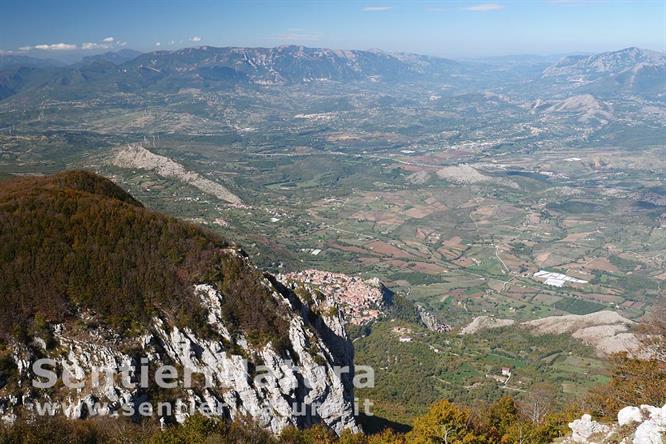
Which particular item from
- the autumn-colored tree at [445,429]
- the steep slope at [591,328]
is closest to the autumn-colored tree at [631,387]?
the autumn-colored tree at [445,429]

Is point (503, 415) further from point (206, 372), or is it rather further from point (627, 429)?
point (206, 372)

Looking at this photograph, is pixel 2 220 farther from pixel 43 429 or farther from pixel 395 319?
pixel 395 319

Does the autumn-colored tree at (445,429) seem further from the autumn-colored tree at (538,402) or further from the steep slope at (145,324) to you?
the steep slope at (145,324)

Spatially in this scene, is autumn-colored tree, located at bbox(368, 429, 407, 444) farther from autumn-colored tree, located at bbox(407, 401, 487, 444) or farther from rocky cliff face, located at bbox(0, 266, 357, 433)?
rocky cliff face, located at bbox(0, 266, 357, 433)

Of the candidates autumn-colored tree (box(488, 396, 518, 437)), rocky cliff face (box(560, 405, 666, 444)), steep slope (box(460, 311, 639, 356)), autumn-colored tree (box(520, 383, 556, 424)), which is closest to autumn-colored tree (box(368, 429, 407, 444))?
autumn-colored tree (box(488, 396, 518, 437))

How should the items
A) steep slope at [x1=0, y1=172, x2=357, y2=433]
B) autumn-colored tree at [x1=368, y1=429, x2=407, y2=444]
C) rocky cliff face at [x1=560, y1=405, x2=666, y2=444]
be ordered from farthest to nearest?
steep slope at [x1=0, y1=172, x2=357, y2=433], autumn-colored tree at [x1=368, y1=429, x2=407, y2=444], rocky cliff face at [x1=560, y1=405, x2=666, y2=444]

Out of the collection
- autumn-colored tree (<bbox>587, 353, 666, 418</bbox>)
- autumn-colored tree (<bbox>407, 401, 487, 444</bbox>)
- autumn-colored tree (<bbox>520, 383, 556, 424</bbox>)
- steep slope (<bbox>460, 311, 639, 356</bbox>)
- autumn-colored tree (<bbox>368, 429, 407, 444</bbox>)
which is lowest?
steep slope (<bbox>460, 311, 639, 356</bbox>)
